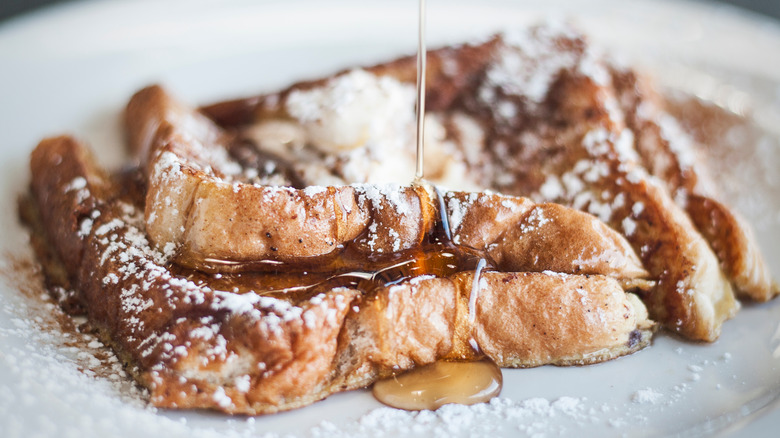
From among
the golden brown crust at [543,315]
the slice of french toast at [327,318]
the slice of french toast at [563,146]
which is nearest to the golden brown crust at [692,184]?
the slice of french toast at [563,146]

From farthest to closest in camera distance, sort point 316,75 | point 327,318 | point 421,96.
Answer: point 316,75, point 421,96, point 327,318

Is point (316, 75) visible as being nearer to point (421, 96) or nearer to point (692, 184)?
point (421, 96)

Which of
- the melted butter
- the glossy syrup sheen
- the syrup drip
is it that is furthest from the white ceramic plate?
the syrup drip

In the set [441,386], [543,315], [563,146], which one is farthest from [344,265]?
[563,146]

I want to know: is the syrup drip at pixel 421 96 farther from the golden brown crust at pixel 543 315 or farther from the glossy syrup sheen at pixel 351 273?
the golden brown crust at pixel 543 315

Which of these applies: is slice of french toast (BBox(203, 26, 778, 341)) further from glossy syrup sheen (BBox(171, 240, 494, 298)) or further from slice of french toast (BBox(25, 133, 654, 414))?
glossy syrup sheen (BBox(171, 240, 494, 298))

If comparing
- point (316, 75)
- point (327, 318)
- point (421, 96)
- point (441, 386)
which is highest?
point (421, 96)

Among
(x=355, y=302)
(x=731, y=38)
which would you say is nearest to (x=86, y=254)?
(x=355, y=302)

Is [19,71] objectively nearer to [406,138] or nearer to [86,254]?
[86,254]
